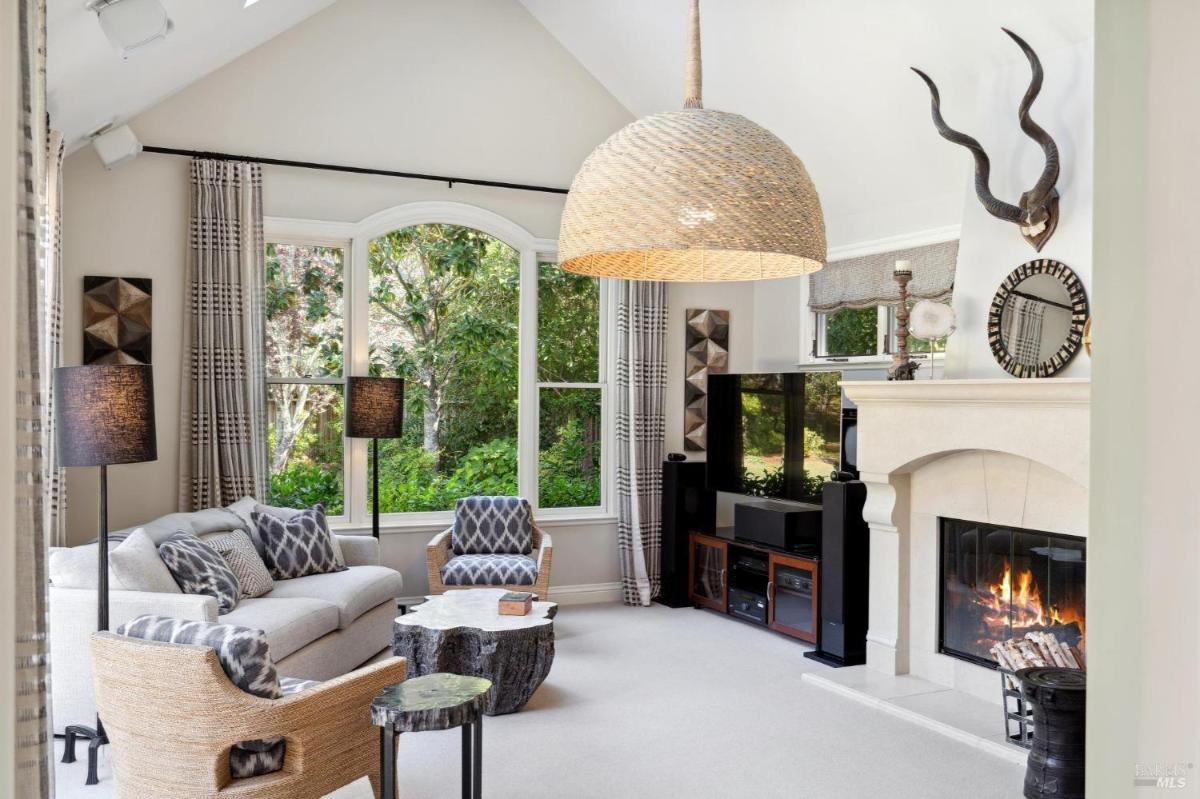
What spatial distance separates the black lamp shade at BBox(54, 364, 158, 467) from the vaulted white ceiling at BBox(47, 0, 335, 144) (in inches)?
45.9

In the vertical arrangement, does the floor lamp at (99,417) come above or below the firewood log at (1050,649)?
above

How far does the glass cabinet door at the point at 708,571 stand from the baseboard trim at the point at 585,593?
1.89 ft

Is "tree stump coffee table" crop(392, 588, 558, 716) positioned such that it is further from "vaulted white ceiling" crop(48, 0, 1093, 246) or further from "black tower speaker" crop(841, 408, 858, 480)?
"vaulted white ceiling" crop(48, 0, 1093, 246)

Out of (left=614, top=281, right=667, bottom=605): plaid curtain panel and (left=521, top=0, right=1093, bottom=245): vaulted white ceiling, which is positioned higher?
(left=521, top=0, right=1093, bottom=245): vaulted white ceiling

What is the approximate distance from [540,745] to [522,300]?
343 cm

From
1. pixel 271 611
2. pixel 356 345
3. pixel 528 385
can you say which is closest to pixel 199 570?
pixel 271 611

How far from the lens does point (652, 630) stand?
238 inches

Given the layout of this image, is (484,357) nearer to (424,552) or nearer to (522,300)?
(522,300)

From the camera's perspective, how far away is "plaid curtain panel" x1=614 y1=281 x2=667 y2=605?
6809 millimetres

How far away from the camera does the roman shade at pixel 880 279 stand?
5.45m

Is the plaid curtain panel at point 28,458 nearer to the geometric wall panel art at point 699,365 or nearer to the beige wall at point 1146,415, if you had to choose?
the beige wall at point 1146,415

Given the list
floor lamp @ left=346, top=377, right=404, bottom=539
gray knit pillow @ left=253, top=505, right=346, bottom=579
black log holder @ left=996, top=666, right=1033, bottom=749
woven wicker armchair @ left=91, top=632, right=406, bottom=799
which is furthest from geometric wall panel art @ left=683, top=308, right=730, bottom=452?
woven wicker armchair @ left=91, top=632, right=406, bottom=799

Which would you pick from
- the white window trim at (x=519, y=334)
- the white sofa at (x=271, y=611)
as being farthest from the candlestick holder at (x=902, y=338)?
the white sofa at (x=271, y=611)

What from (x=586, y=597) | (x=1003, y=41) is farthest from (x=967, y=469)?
(x=586, y=597)
